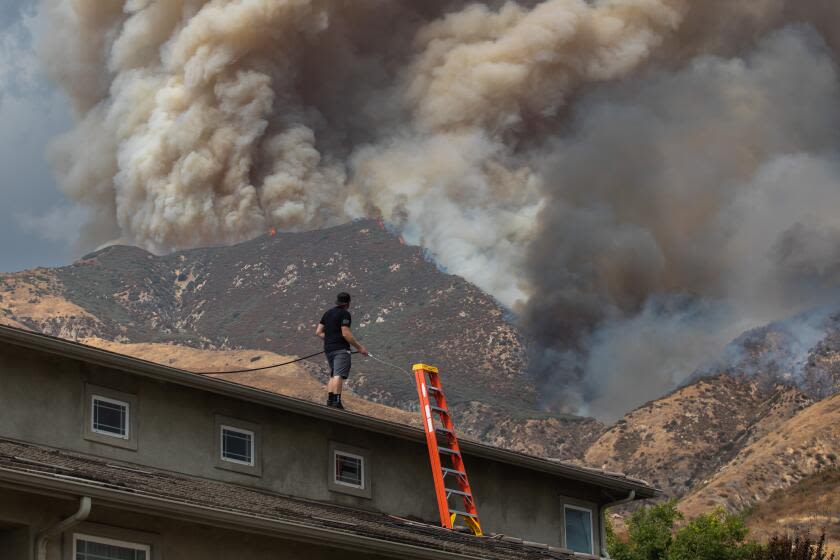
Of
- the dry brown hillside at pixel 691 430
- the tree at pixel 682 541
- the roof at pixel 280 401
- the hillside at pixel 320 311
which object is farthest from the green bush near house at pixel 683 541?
the hillside at pixel 320 311

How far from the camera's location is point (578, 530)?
864 inches

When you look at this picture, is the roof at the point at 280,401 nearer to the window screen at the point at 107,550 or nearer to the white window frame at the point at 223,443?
the white window frame at the point at 223,443

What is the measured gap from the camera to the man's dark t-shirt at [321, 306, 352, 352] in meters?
19.6

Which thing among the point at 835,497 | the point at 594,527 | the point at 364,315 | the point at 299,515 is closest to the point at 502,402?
the point at 364,315

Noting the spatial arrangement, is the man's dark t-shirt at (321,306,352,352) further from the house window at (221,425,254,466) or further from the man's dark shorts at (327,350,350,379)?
the house window at (221,425,254,466)

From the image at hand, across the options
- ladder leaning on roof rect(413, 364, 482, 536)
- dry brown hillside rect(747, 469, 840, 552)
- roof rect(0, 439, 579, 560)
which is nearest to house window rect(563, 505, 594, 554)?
ladder leaning on roof rect(413, 364, 482, 536)

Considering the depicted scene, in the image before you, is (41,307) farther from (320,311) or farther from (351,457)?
(351,457)

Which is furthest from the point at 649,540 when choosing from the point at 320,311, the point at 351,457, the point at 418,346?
the point at 320,311

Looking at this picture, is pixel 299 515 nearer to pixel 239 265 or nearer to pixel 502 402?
pixel 502 402

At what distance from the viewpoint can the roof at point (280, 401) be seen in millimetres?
15719

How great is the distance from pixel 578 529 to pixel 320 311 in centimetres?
11695

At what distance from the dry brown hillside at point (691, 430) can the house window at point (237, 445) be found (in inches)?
2688

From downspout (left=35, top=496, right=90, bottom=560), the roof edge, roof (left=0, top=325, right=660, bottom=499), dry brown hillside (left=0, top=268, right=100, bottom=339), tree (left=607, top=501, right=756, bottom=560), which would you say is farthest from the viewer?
dry brown hillside (left=0, top=268, right=100, bottom=339)

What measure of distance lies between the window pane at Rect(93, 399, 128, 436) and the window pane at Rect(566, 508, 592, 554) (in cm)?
752
